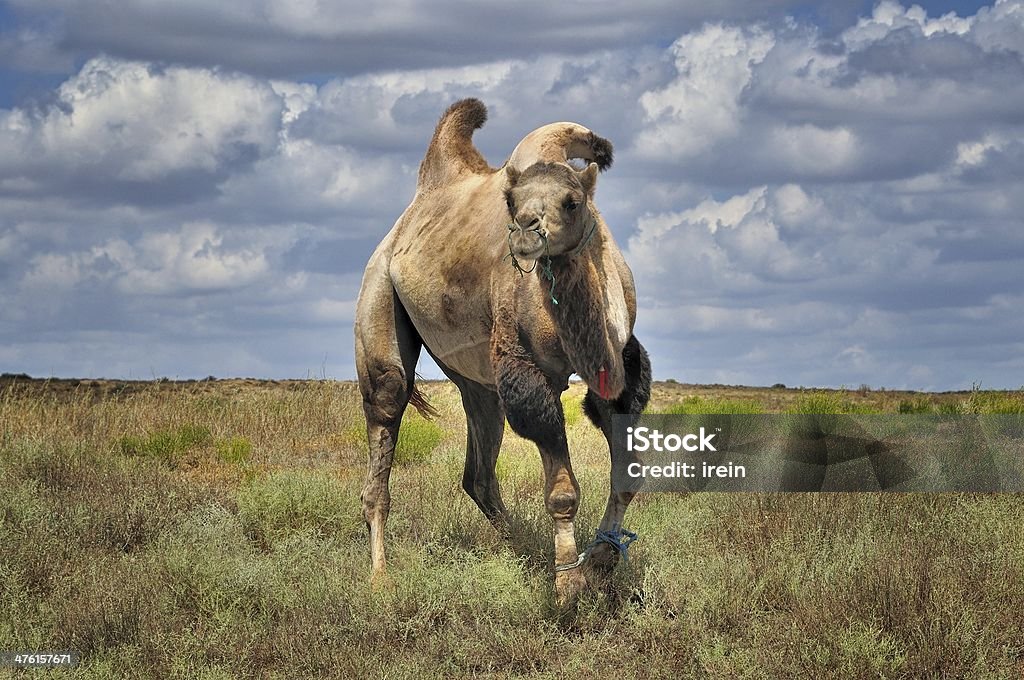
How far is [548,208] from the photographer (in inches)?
240

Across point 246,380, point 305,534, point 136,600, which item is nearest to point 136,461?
point 305,534

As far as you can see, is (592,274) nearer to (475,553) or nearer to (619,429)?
(619,429)

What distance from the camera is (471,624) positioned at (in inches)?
282

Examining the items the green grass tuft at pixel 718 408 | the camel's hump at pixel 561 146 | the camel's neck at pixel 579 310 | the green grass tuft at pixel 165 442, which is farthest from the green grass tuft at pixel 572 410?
the camel's neck at pixel 579 310

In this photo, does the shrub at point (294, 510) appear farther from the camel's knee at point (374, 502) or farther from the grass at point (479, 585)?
the camel's knee at point (374, 502)

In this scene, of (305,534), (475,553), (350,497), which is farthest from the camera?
(350,497)

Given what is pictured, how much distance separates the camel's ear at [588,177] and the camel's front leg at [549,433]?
3.46 feet

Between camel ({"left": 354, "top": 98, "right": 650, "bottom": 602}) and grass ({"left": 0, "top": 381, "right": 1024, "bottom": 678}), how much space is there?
1.50 ft

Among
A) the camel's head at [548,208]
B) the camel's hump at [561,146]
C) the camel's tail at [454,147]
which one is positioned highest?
the camel's tail at [454,147]

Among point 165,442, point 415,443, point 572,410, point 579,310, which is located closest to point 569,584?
Result: point 579,310

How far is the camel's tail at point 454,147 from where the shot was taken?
30.0 feet

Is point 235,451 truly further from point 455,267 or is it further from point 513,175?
point 513,175

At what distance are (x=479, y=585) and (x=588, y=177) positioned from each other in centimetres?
282

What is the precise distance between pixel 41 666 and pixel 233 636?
111cm
